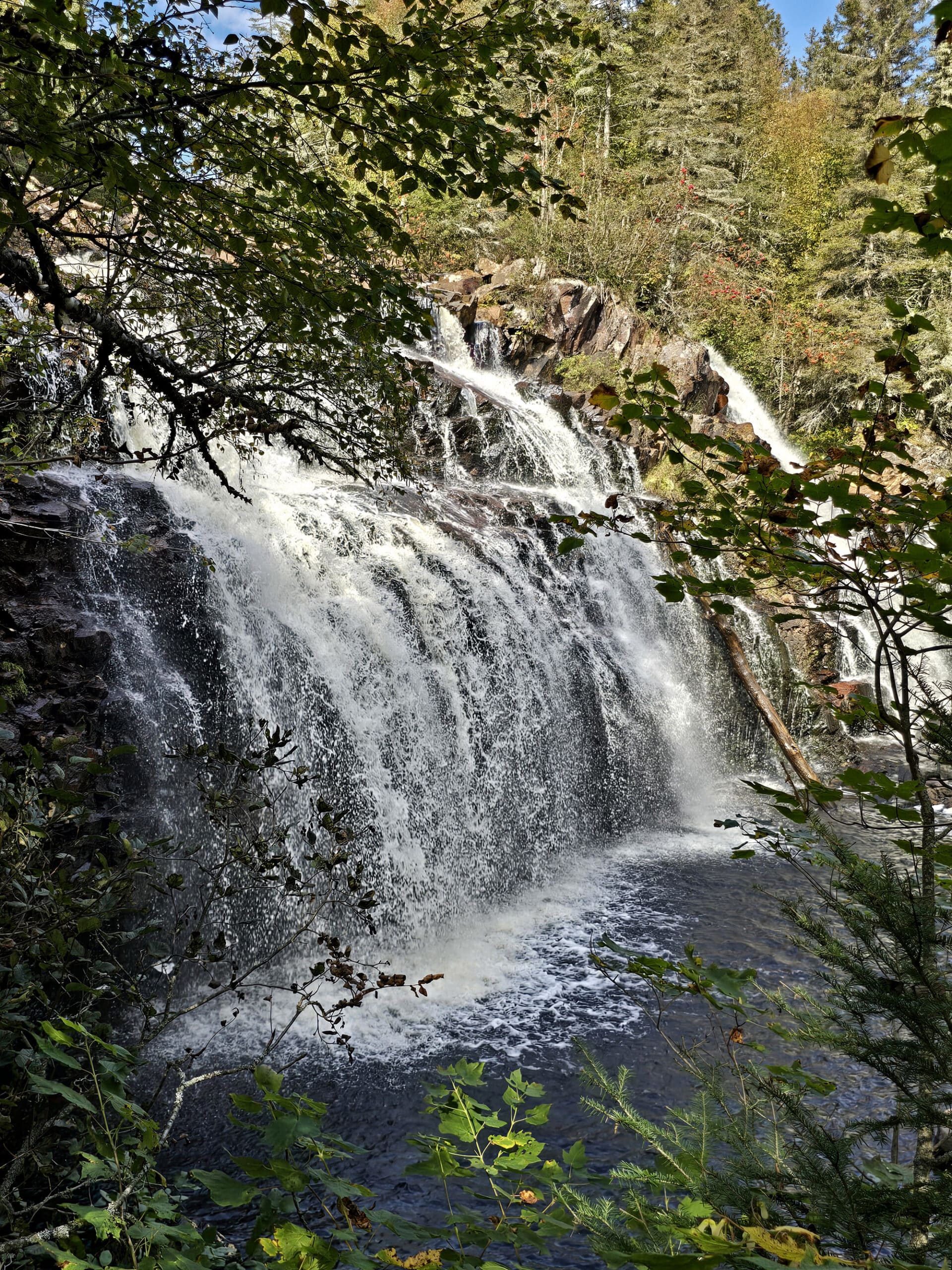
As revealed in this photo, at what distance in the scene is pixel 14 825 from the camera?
2.60 metres

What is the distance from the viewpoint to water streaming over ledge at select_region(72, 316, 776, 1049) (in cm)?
699

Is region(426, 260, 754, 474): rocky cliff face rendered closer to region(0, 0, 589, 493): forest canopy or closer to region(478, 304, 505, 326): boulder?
region(478, 304, 505, 326): boulder

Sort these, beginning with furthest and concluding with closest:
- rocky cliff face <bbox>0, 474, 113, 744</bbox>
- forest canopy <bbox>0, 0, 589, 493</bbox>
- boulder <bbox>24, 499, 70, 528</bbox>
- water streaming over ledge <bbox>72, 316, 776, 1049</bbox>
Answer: water streaming over ledge <bbox>72, 316, 776, 1049</bbox> → boulder <bbox>24, 499, 70, 528</bbox> → rocky cliff face <bbox>0, 474, 113, 744</bbox> → forest canopy <bbox>0, 0, 589, 493</bbox>

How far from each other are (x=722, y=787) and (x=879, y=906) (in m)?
10.7

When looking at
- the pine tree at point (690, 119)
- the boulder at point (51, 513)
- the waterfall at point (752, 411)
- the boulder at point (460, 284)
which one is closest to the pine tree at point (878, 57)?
the pine tree at point (690, 119)

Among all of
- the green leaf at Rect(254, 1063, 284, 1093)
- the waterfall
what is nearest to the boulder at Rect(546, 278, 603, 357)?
the waterfall

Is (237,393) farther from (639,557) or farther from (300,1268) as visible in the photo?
(639,557)

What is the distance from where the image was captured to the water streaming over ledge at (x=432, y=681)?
6988 millimetres

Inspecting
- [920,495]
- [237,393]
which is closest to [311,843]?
[237,393]

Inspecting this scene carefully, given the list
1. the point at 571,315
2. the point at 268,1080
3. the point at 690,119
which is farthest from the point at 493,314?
the point at 268,1080

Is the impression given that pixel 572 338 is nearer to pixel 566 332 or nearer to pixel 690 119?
pixel 566 332

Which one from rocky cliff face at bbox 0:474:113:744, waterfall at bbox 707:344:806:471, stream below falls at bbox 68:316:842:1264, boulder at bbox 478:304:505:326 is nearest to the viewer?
rocky cliff face at bbox 0:474:113:744

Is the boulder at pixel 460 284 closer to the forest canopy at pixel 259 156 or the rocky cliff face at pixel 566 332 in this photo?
the rocky cliff face at pixel 566 332

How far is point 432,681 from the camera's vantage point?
27.8 feet
